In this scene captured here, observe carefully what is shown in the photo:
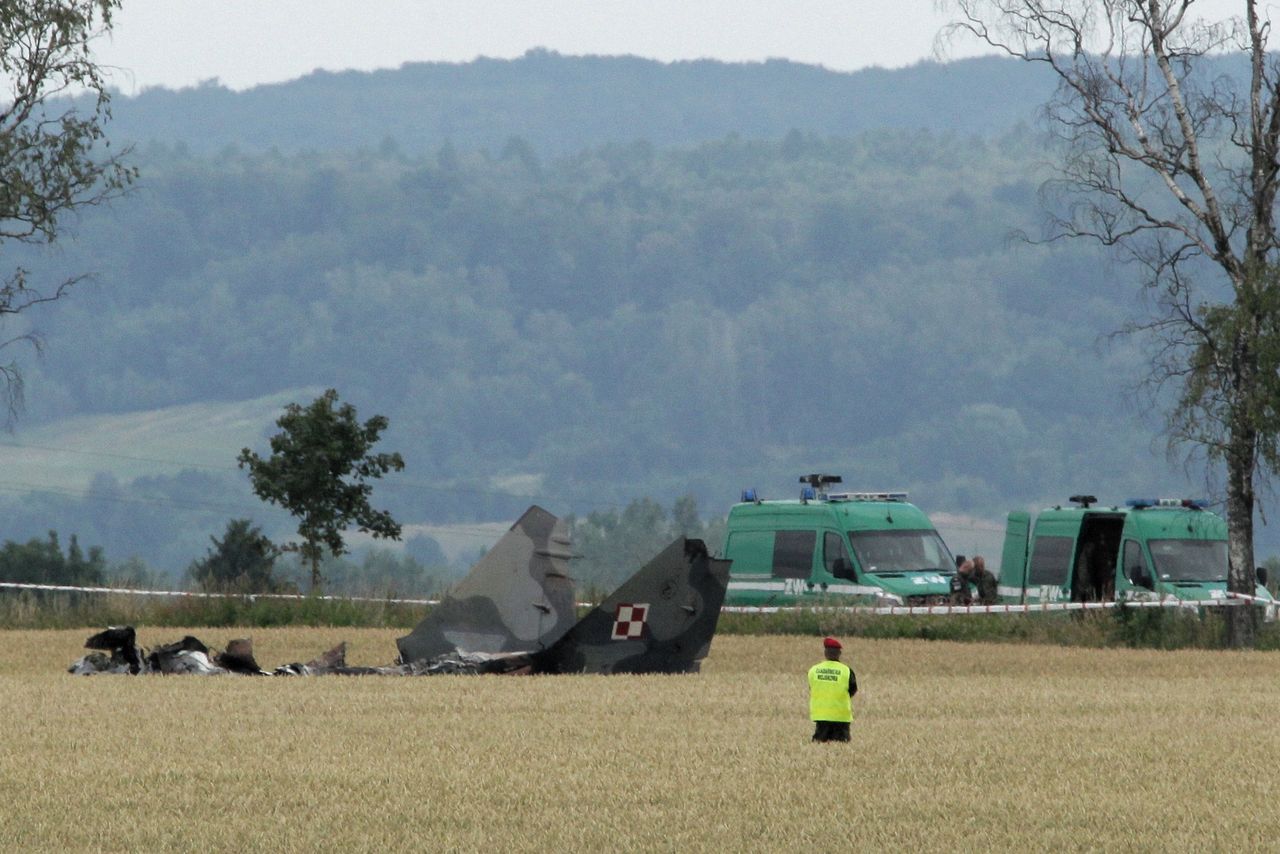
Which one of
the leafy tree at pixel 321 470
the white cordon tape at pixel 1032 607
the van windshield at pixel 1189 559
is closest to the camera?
the white cordon tape at pixel 1032 607

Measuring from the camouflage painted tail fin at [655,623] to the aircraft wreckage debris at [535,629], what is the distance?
0.04 feet

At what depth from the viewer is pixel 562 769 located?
1494 centimetres

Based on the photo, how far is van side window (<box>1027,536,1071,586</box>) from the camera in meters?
37.0

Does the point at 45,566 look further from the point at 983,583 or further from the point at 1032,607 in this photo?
the point at 1032,607

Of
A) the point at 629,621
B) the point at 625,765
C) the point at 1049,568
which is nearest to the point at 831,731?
the point at 625,765

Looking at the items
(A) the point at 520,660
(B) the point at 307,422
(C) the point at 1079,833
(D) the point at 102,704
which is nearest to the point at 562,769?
(C) the point at 1079,833

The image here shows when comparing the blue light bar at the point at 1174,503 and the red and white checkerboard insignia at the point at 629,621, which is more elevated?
the blue light bar at the point at 1174,503

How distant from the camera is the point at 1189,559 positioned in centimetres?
3662

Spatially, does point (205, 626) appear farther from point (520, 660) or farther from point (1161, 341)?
point (1161, 341)

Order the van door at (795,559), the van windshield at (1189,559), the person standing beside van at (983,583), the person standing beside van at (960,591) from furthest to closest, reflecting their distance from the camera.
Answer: the van door at (795,559) < the person standing beside van at (983,583) < the person standing beside van at (960,591) < the van windshield at (1189,559)

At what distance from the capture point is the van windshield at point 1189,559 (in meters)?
36.1

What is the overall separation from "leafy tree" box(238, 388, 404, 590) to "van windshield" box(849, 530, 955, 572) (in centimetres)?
1460

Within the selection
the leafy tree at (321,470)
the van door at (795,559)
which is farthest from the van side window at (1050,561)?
the leafy tree at (321,470)

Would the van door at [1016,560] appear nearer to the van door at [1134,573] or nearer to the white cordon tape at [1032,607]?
the white cordon tape at [1032,607]
